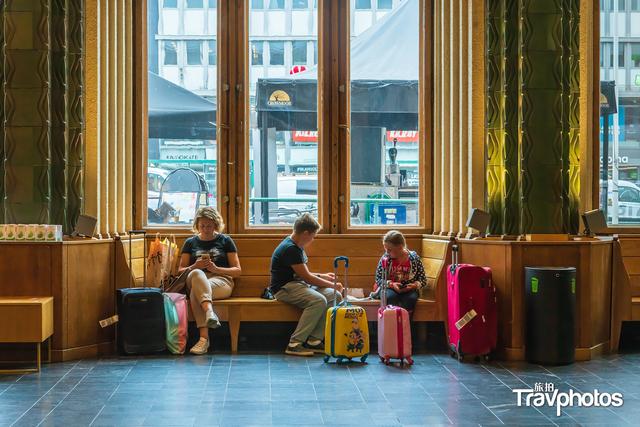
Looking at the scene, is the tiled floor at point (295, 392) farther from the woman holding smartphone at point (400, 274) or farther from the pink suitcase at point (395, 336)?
the woman holding smartphone at point (400, 274)

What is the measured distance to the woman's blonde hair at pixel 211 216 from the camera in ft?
24.7

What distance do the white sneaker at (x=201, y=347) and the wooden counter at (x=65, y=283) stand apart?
2.36 feet

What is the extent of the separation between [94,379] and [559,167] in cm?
382

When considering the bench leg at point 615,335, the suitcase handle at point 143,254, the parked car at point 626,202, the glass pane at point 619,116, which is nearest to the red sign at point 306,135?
the suitcase handle at point 143,254

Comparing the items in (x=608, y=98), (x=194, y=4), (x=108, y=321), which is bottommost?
(x=108, y=321)

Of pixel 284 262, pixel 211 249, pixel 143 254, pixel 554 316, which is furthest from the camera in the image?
pixel 143 254

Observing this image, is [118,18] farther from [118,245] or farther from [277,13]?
[118,245]

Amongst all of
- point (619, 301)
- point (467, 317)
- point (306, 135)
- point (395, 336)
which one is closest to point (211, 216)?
point (306, 135)

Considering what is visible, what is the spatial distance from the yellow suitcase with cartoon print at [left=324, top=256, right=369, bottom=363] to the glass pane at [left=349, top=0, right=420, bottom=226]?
182cm

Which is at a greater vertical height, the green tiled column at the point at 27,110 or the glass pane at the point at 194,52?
the glass pane at the point at 194,52

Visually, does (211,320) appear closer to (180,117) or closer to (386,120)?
(180,117)

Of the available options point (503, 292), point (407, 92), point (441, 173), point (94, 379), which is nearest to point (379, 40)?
point (407, 92)

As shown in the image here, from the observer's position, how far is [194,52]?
324 inches

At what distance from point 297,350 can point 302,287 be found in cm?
53
